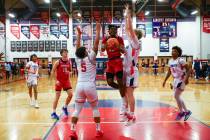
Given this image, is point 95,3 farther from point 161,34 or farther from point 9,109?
point 9,109

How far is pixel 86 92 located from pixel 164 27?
2972 centimetres

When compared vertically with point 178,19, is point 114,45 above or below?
below

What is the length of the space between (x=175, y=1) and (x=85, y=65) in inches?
987

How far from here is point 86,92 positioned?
6.14 m

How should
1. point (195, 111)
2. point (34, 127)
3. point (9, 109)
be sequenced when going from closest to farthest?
point (34, 127), point (195, 111), point (9, 109)

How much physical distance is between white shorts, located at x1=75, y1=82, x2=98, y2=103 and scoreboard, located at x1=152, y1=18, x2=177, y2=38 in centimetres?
2949

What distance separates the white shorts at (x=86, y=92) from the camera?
6137mm

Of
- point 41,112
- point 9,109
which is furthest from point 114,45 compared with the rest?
point 9,109

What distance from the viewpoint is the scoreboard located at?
34.7m

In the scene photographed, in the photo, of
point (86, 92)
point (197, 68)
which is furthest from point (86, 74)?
point (197, 68)

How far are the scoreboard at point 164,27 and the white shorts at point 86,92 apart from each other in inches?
1161

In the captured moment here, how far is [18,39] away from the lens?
115 ft

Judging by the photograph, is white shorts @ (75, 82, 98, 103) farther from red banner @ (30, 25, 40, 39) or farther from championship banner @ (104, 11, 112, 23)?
red banner @ (30, 25, 40, 39)

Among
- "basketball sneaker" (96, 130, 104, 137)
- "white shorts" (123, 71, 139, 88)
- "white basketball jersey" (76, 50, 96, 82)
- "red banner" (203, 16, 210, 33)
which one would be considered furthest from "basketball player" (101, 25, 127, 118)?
"red banner" (203, 16, 210, 33)
